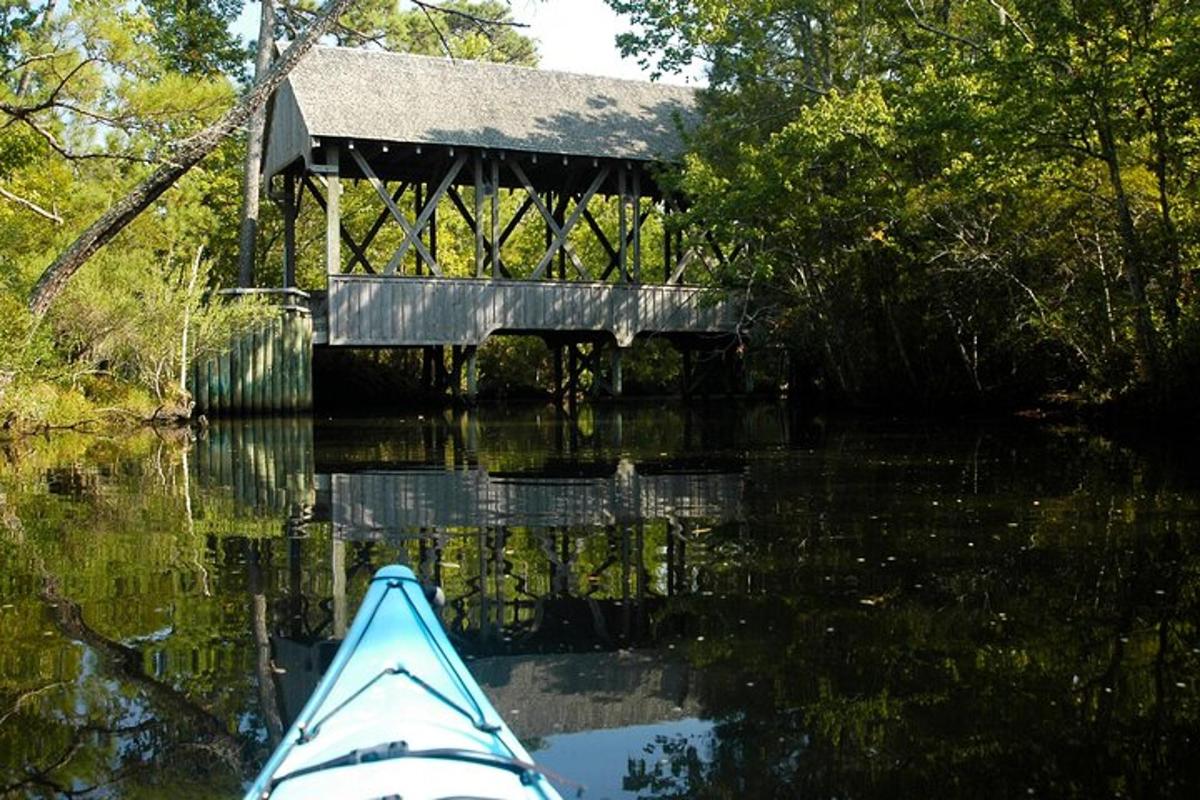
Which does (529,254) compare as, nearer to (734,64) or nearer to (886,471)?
(734,64)

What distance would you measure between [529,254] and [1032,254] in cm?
2174

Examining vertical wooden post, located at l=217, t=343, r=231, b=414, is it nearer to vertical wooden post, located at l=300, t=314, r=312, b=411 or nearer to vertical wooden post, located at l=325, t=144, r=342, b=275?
vertical wooden post, located at l=300, t=314, r=312, b=411

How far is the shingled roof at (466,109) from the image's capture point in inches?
968

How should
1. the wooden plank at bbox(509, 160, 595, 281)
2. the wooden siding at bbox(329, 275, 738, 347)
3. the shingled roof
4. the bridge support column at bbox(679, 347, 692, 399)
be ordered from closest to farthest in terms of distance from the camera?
the wooden siding at bbox(329, 275, 738, 347) → the shingled roof → the wooden plank at bbox(509, 160, 595, 281) → the bridge support column at bbox(679, 347, 692, 399)

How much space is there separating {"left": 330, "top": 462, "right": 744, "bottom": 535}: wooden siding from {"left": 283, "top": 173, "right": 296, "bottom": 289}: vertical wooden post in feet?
49.6

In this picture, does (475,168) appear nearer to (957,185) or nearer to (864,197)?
(864,197)

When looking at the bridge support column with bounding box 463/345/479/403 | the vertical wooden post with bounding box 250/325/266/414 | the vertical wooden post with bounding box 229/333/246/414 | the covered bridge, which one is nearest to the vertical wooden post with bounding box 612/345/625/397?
the covered bridge

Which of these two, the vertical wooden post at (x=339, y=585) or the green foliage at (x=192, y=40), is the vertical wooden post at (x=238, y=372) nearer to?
the green foliage at (x=192, y=40)

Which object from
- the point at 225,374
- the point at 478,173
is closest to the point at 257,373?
the point at 225,374

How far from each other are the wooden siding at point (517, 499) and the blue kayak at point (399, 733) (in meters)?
5.13

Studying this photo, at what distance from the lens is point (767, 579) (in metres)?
7.28

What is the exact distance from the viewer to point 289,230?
2761 centimetres

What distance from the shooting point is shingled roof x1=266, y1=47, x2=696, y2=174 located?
80.6 feet

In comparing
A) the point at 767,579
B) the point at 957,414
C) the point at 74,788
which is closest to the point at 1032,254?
the point at 957,414
